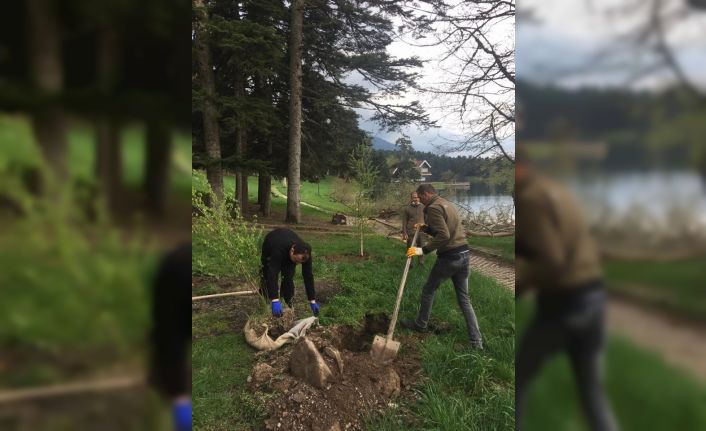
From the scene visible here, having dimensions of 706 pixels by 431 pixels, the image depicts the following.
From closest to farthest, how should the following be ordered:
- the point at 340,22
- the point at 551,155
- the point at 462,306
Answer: the point at 551,155 → the point at 340,22 → the point at 462,306

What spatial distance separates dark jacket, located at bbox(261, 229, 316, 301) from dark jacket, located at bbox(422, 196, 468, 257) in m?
0.97

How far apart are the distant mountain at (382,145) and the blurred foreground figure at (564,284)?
178cm

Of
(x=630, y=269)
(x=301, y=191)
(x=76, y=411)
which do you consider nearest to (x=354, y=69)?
(x=301, y=191)

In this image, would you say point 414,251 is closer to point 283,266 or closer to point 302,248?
point 302,248

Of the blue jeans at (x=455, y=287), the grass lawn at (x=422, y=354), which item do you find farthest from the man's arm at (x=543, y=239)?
the blue jeans at (x=455, y=287)

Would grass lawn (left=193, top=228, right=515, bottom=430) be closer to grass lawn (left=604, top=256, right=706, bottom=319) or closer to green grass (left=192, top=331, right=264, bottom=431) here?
green grass (left=192, top=331, right=264, bottom=431)

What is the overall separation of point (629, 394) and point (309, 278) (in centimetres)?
226

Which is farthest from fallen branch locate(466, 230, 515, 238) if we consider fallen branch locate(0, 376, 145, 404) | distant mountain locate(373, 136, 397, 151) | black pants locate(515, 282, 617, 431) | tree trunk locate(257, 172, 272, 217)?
fallen branch locate(0, 376, 145, 404)

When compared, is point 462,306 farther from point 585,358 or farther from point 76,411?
point 76,411

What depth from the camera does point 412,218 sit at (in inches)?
108

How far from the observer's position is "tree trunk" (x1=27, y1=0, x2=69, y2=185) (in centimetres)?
92

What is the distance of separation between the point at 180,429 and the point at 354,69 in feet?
7.43

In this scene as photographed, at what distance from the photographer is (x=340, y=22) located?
7.86ft

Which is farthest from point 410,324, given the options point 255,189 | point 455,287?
point 255,189
